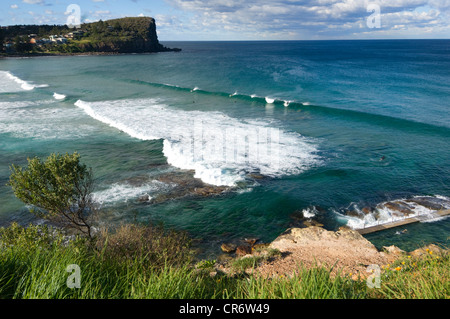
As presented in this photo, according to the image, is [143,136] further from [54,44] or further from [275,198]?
[54,44]

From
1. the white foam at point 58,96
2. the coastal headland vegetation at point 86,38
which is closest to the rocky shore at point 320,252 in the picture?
the white foam at point 58,96

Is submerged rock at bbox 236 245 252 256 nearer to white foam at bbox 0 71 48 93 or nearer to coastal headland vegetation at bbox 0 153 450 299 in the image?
coastal headland vegetation at bbox 0 153 450 299

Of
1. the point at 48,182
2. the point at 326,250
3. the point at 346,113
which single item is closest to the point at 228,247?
the point at 326,250

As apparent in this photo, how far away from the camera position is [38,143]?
2775cm

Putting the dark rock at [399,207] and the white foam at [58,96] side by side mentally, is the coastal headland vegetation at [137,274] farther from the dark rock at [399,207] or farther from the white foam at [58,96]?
the white foam at [58,96]

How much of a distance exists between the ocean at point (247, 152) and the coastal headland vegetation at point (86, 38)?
361 feet

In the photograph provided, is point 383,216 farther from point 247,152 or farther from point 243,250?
point 247,152

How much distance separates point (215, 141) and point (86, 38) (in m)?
174

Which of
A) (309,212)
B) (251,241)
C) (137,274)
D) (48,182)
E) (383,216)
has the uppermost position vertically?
(48,182)

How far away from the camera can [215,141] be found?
92.3 feet

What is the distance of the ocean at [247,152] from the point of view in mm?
16719

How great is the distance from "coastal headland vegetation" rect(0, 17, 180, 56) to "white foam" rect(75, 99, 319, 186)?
430ft

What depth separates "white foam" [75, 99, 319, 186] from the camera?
22.3 meters
